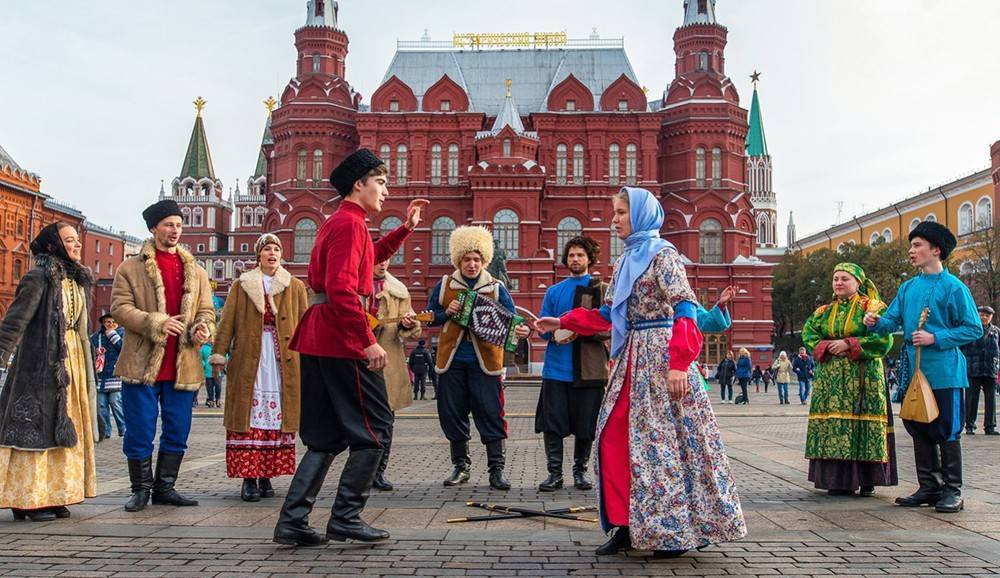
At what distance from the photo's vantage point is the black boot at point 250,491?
6.43 metres

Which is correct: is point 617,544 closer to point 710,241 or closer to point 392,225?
point 392,225

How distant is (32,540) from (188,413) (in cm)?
156

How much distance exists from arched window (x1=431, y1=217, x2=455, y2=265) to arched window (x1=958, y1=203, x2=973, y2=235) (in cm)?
3726

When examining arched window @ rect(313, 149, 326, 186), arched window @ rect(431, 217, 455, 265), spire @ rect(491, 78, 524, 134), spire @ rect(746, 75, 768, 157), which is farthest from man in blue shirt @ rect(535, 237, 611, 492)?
spire @ rect(746, 75, 768, 157)

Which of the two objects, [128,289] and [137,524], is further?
[128,289]

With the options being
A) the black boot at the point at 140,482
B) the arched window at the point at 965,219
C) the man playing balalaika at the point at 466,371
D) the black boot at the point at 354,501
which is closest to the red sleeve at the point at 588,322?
the black boot at the point at 354,501

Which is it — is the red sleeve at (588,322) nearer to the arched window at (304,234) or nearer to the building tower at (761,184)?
the arched window at (304,234)

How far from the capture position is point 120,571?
420 centimetres

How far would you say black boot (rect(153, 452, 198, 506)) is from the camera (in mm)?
6156

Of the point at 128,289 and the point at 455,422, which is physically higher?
A: the point at 128,289

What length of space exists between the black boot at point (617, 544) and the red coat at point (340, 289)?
5.42ft

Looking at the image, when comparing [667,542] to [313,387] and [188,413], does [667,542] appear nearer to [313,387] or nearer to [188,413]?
[313,387]

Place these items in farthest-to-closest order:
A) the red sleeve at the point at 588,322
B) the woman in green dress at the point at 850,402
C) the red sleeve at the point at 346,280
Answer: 1. the woman in green dress at the point at 850,402
2. the red sleeve at the point at 588,322
3. the red sleeve at the point at 346,280

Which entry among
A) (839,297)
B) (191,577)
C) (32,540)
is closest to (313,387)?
(191,577)
